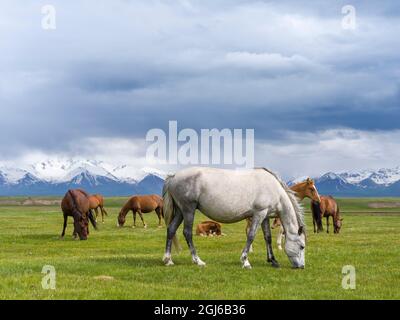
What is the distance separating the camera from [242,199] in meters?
17.8

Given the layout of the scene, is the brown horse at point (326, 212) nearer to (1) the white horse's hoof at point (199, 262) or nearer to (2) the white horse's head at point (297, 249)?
(2) the white horse's head at point (297, 249)

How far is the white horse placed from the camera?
58.5 feet

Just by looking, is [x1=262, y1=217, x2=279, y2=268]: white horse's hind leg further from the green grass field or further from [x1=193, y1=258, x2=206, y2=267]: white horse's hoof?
[x1=193, y1=258, x2=206, y2=267]: white horse's hoof

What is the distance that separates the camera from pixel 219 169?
18469 millimetres

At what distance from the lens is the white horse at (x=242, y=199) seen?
17844mm

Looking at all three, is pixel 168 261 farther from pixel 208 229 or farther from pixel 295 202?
pixel 208 229

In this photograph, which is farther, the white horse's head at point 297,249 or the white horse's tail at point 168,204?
the white horse's tail at point 168,204

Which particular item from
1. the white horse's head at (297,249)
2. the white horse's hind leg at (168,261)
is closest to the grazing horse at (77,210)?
the white horse's hind leg at (168,261)

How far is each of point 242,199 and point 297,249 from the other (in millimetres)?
2453

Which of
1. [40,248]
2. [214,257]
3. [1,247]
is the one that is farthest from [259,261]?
[1,247]

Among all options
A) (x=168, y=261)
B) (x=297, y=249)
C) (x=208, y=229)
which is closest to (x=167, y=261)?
(x=168, y=261)

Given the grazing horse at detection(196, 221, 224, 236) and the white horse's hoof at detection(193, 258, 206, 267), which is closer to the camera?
the white horse's hoof at detection(193, 258, 206, 267)

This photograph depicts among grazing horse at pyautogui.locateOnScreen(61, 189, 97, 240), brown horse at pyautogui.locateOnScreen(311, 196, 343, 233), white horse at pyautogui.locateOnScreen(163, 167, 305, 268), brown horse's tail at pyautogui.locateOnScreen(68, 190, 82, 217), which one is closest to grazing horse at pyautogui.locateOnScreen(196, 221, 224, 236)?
grazing horse at pyautogui.locateOnScreen(61, 189, 97, 240)
